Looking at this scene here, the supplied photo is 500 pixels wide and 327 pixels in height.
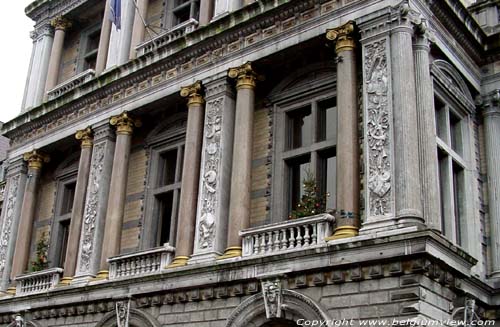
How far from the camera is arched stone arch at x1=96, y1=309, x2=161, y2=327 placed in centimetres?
1745

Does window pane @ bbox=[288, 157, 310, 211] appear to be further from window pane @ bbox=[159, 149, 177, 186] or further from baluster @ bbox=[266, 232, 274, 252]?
window pane @ bbox=[159, 149, 177, 186]

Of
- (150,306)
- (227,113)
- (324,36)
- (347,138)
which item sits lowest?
(150,306)

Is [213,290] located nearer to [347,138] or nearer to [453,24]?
[347,138]

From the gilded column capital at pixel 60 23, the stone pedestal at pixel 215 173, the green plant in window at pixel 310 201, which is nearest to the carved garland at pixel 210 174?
the stone pedestal at pixel 215 173

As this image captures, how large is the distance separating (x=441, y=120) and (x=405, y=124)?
3.06 meters

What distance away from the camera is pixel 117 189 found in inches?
809

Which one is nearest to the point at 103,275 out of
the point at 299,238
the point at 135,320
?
the point at 135,320

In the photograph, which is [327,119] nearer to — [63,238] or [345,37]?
[345,37]

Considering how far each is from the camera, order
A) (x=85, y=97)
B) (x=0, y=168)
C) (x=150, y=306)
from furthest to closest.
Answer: (x=0, y=168), (x=85, y=97), (x=150, y=306)

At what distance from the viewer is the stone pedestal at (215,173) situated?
681 inches

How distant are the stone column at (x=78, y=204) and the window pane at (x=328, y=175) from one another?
8241 mm

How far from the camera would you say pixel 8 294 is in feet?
73.8

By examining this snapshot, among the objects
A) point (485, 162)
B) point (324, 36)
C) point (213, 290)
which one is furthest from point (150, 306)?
point (485, 162)

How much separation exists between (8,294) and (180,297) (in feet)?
27.4
